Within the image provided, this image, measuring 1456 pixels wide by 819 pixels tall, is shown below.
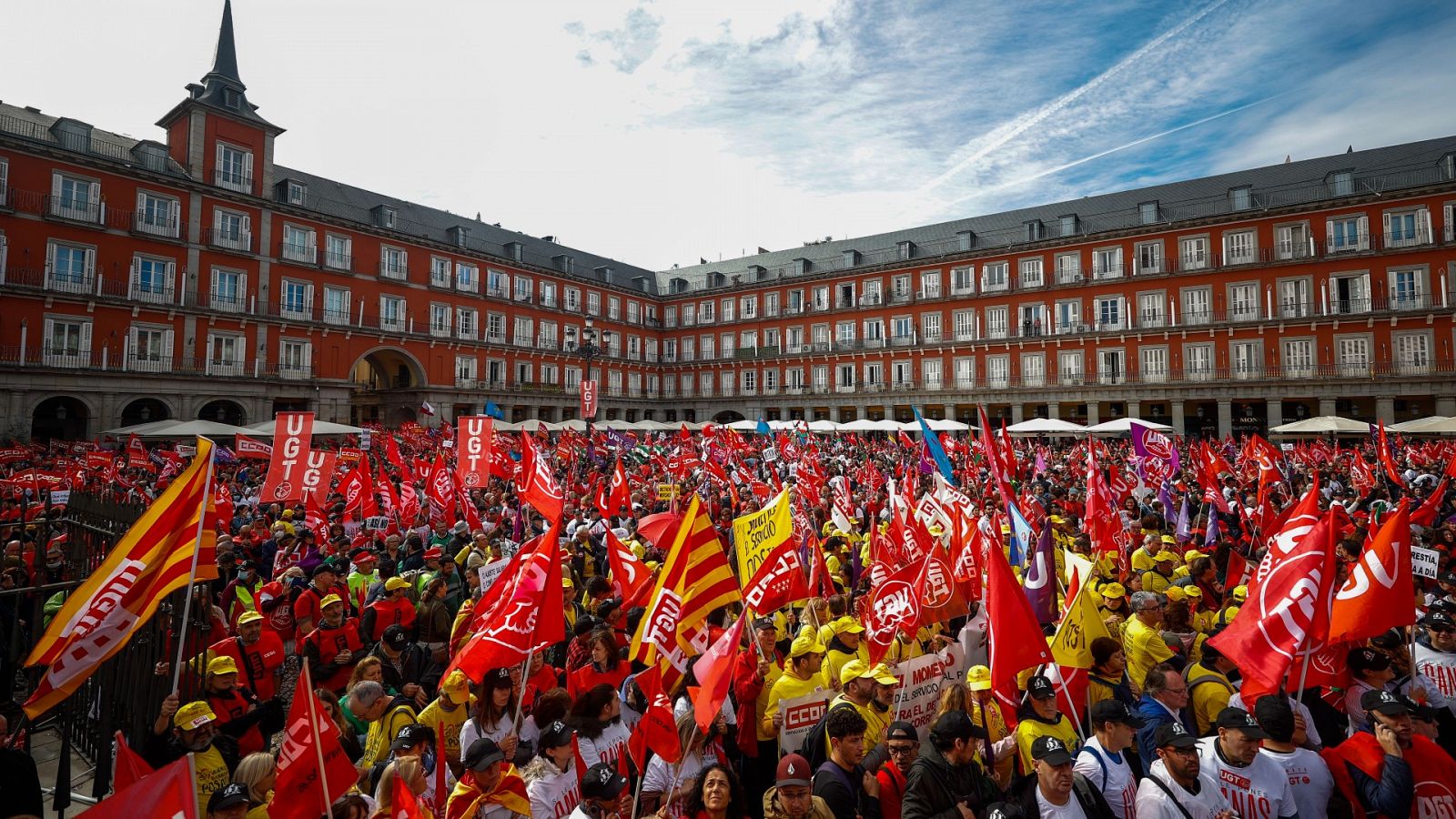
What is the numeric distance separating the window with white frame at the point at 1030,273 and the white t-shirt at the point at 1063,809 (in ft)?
144

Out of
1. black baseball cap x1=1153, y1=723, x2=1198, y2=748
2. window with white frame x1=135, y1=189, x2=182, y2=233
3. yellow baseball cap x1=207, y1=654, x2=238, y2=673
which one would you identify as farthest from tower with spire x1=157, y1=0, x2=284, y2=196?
black baseball cap x1=1153, y1=723, x2=1198, y2=748

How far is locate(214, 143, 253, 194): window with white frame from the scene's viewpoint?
33.8 m

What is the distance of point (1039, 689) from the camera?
445cm

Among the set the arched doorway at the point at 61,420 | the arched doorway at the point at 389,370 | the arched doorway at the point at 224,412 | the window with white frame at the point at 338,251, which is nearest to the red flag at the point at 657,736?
the arched doorway at the point at 61,420

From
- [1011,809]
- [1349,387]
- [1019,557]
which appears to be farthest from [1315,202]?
[1011,809]

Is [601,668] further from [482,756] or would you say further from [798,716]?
[482,756]

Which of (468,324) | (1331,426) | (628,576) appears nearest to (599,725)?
(628,576)

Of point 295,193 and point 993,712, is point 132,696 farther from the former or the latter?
point 295,193

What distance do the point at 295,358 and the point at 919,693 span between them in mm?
39476

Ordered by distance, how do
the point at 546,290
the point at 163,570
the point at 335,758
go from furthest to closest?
the point at 546,290
the point at 163,570
the point at 335,758

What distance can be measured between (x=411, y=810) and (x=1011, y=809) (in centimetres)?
297

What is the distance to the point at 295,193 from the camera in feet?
123

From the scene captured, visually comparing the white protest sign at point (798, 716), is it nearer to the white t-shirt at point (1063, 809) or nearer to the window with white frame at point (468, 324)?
the white t-shirt at point (1063, 809)

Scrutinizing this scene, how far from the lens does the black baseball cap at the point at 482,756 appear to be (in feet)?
12.4
